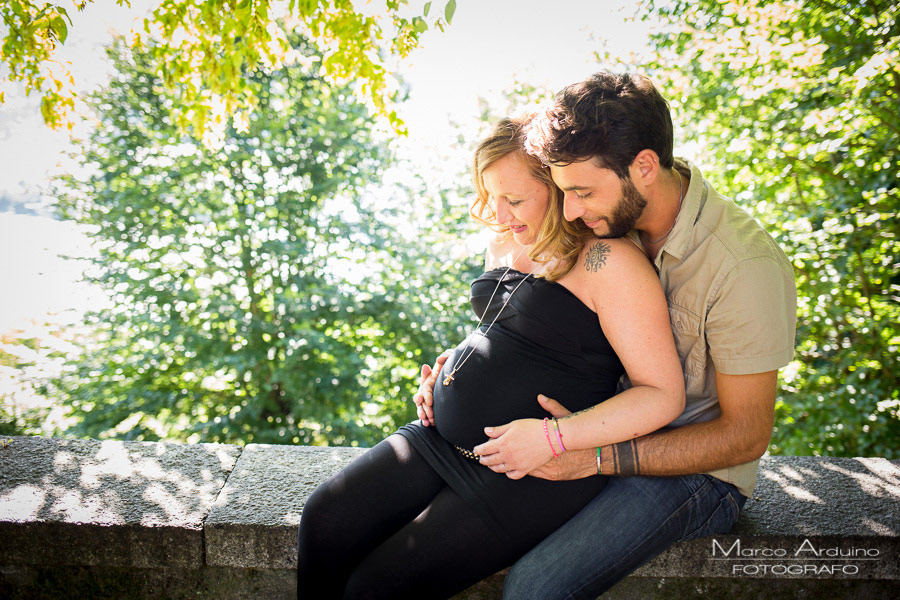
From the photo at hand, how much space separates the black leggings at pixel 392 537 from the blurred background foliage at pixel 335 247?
7.35ft

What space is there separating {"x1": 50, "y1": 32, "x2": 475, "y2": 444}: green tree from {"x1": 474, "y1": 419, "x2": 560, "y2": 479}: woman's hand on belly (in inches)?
95.8

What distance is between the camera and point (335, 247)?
432 cm

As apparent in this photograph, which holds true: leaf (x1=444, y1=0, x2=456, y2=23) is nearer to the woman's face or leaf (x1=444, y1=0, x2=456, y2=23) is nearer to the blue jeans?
the woman's face

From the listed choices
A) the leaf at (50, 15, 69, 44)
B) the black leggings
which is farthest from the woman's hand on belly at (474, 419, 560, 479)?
the leaf at (50, 15, 69, 44)

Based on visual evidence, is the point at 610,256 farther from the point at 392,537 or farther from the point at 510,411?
the point at 392,537

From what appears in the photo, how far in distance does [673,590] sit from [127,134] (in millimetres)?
4016

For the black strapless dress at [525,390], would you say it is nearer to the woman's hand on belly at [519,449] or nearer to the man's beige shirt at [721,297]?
the woman's hand on belly at [519,449]

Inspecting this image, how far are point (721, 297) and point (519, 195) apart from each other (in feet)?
2.26

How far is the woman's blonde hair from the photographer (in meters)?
1.84

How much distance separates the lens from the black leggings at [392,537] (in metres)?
1.62

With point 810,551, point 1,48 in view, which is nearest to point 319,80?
point 1,48

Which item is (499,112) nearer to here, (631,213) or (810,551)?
(631,213)

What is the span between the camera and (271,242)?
13.4 feet

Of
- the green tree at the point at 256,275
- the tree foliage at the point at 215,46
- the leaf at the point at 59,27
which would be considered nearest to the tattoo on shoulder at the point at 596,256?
the tree foliage at the point at 215,46
